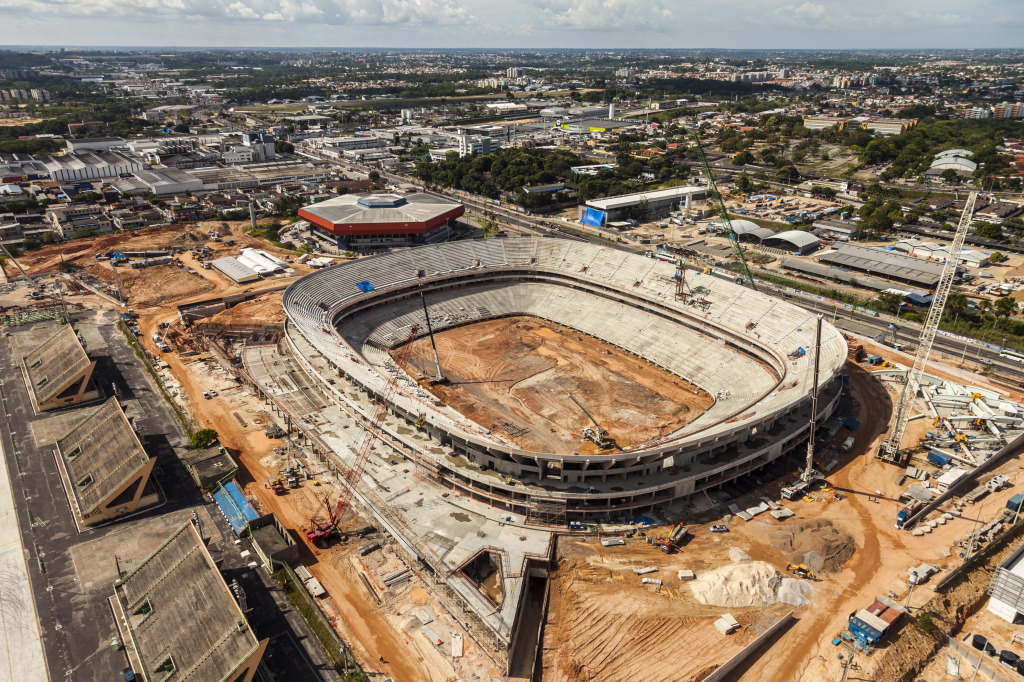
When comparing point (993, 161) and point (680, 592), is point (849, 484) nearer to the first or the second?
point (680, 592)

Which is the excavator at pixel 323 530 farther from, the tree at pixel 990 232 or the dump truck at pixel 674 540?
the tree at pixel 990 232

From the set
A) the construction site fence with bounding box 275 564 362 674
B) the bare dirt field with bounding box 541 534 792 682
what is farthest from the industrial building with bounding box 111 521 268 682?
the bare dirt field with bounding box 541 534 792 682

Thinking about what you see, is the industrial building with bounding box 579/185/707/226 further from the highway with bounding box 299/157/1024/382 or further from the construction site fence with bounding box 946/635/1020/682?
the construction site fence with bounding box 946/635/1020/682

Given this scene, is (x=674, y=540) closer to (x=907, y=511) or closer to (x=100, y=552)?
(x=907, y=511)

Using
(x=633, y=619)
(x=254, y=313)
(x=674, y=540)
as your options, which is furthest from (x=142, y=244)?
(x=633, y=619)

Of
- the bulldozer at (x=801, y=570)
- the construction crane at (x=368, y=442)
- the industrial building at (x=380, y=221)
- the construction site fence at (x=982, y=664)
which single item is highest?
the industrial building at (x=380, y=221)

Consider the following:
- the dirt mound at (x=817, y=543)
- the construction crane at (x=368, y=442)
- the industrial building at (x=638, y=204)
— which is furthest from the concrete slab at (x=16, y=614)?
the industrial building at (x=638, y=204)

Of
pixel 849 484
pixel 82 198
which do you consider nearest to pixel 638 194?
pixel 849 484
